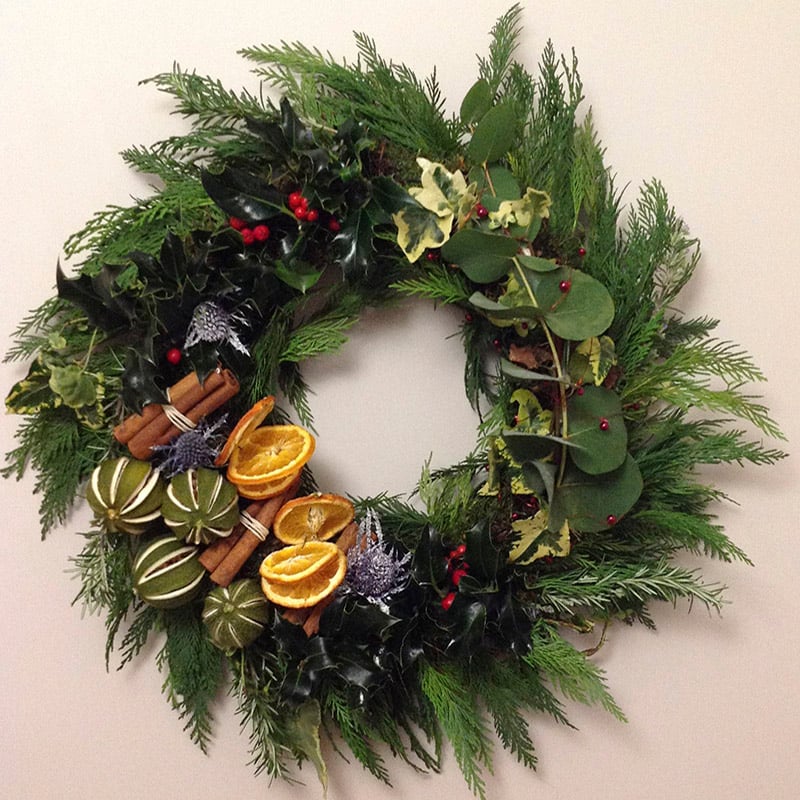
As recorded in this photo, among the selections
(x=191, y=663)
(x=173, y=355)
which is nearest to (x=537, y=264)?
(x=173, y=355)

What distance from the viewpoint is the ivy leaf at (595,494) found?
837 millimetres

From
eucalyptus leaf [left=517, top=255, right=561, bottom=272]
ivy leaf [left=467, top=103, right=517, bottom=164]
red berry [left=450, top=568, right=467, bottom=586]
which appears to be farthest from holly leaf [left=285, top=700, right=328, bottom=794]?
ivy leaf [left=467, top=103, right=517, bottom=164]

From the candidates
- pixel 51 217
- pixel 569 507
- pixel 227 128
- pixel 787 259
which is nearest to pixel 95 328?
pixel 51 217

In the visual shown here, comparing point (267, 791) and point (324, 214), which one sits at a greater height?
point (324, 214)

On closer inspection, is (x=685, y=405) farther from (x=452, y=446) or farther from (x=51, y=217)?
(x=51, y=217)

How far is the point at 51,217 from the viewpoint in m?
0.89

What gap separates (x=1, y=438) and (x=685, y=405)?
2.69ft

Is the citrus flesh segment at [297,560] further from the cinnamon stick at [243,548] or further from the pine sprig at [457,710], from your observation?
the pine sprig at [457,710]

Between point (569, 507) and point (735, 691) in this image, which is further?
point (735, 691)

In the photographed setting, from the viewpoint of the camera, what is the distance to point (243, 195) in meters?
0.81

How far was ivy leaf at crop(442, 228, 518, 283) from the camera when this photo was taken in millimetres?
800

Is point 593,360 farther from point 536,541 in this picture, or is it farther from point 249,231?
point 249,231

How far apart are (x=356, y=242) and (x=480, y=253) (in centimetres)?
14

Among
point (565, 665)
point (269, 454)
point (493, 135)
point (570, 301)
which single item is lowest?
point (565, 665)
